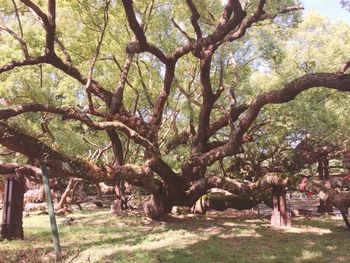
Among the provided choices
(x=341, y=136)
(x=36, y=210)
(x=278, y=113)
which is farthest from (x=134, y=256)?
(x=36, y=210)

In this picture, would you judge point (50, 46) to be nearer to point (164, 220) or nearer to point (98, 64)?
point (98, 64)

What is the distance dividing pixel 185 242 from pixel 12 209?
536 cm

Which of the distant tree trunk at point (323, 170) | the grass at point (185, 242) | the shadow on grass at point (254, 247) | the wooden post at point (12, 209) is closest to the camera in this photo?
the shadow on grass at point (254, 247)

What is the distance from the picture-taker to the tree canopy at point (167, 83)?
1087cm

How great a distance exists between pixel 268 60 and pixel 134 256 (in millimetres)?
13450

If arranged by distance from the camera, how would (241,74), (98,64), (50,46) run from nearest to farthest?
1. (50,46)
2. (98,64)
3. (241,74)

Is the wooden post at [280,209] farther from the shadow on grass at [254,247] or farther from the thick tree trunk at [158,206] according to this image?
the thick tree trunk at [158,206]

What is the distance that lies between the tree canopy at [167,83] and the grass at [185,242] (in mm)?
1671

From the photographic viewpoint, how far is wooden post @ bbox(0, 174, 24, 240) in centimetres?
1121

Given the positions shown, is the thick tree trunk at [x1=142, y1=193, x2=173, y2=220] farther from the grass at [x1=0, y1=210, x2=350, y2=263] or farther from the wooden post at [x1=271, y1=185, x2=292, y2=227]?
the wooden post at [x1=271, y1=185, x2=292, y2=227]

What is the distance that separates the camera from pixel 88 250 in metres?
9.62

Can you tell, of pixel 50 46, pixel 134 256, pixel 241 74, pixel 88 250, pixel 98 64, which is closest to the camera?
pixel 134 256

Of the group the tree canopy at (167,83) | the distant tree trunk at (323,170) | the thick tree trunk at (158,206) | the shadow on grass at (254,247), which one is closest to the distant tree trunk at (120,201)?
the tree canopy at (167,83)

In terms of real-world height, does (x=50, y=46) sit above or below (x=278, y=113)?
above
